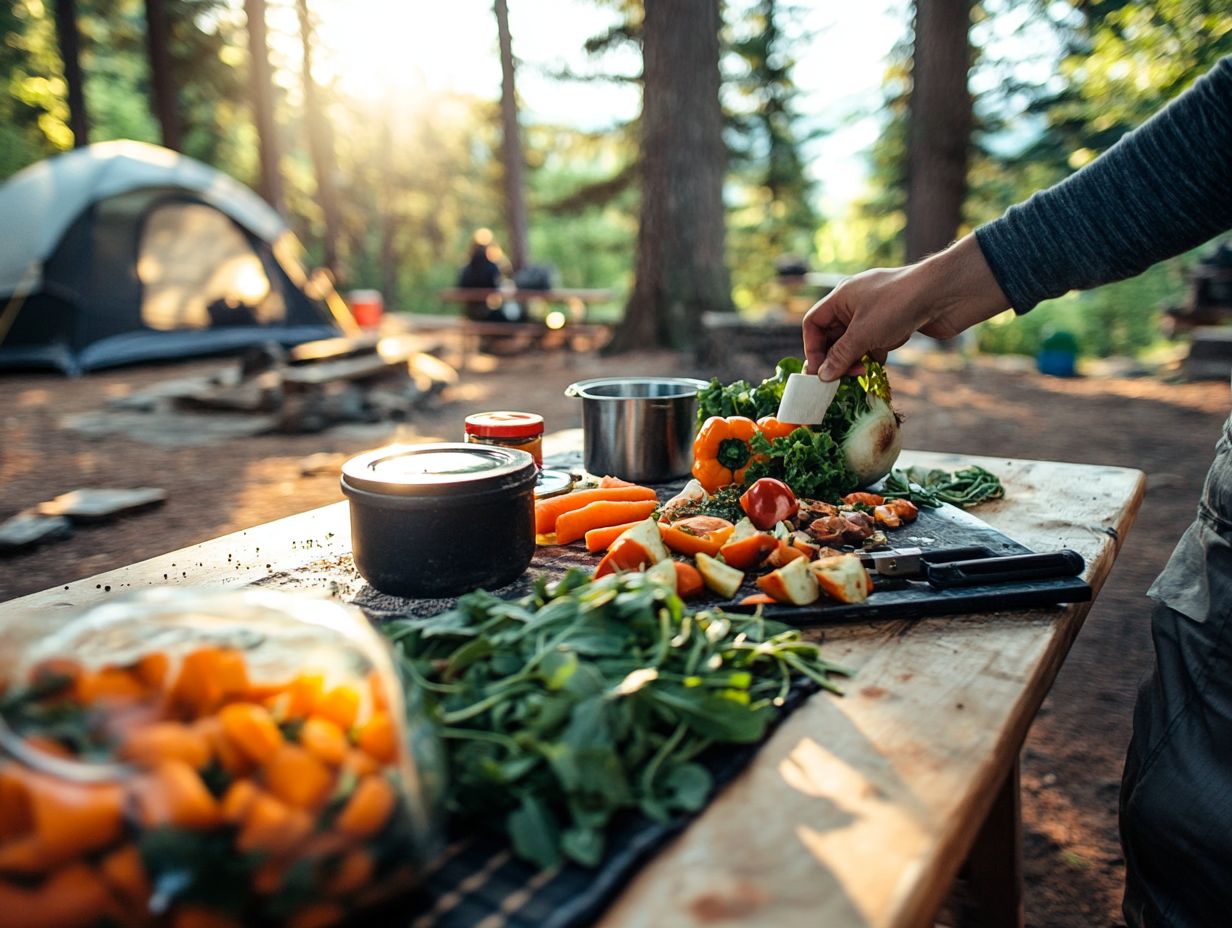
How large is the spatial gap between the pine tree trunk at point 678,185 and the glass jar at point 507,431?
7989 mm

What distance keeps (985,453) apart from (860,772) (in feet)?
19.1

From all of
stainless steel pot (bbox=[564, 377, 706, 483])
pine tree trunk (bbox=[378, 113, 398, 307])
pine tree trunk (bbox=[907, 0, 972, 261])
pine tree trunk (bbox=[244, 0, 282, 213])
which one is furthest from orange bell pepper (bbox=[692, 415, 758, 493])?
pine tree trunk (bbox=[378, 113, 398, 307])

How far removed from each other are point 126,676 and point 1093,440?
733 cm

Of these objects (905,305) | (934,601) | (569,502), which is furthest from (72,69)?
(934,601)

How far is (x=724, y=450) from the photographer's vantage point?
2.26 metres

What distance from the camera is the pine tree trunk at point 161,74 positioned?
13430mm

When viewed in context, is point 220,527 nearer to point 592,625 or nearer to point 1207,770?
point 592,625

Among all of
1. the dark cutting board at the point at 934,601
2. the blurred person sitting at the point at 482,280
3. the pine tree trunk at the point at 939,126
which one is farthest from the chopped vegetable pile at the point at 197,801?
the blurred person sitting at the point at 482,280

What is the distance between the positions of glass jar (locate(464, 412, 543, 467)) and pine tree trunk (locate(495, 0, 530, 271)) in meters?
13.7

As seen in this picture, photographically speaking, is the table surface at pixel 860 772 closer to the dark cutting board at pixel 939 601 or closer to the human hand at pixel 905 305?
the dark cutting board at pixel 939 601

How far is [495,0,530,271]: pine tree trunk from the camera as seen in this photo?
14969mm

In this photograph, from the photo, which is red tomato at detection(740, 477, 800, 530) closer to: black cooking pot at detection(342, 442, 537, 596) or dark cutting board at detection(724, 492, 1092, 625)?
dark cutting board at detection(724, 492, 1092, 625)

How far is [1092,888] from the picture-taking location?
2.40 m

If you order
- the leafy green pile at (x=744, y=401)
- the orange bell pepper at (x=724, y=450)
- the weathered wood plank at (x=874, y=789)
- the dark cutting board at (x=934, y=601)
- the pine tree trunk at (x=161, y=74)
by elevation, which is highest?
the pine tree trunk at (x=161, y=74)
